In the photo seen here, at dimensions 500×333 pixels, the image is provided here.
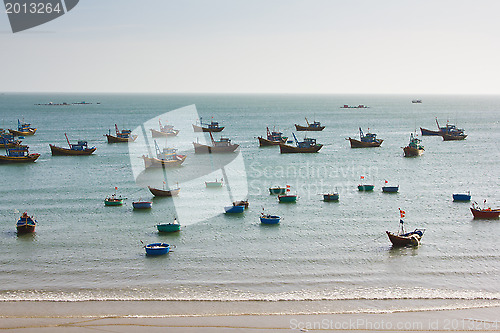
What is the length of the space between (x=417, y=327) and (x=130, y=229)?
27992 mm

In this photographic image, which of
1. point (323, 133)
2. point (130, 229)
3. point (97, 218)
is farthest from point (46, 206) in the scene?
point (323, 133)

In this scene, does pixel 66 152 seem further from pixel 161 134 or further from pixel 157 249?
pixel 157 249

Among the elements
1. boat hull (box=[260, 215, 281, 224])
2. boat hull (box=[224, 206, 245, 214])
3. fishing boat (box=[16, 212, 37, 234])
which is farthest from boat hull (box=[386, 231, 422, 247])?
fishing boat (box=[16, 212, 37, 234])

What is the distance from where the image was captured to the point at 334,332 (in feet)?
87.9

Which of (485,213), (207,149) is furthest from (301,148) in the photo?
(485,213)

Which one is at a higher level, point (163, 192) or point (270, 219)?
point (163, 192)

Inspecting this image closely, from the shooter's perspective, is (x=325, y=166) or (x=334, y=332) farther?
(x=325, y=166)

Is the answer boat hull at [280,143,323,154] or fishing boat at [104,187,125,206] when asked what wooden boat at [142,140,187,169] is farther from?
fishing boat at [104,187,125,206]

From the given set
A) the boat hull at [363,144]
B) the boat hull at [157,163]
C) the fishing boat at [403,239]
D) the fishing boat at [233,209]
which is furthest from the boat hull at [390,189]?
the boat hull at [363,144]

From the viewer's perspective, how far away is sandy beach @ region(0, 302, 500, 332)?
27078 millimetres

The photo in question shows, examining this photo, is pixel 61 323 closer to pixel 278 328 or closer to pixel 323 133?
pixel 278 328

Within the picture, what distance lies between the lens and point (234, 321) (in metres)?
28.1

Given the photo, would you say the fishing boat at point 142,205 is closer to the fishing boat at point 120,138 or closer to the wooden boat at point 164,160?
the wooden boat at point 164,160

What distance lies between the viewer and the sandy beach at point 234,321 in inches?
1066
